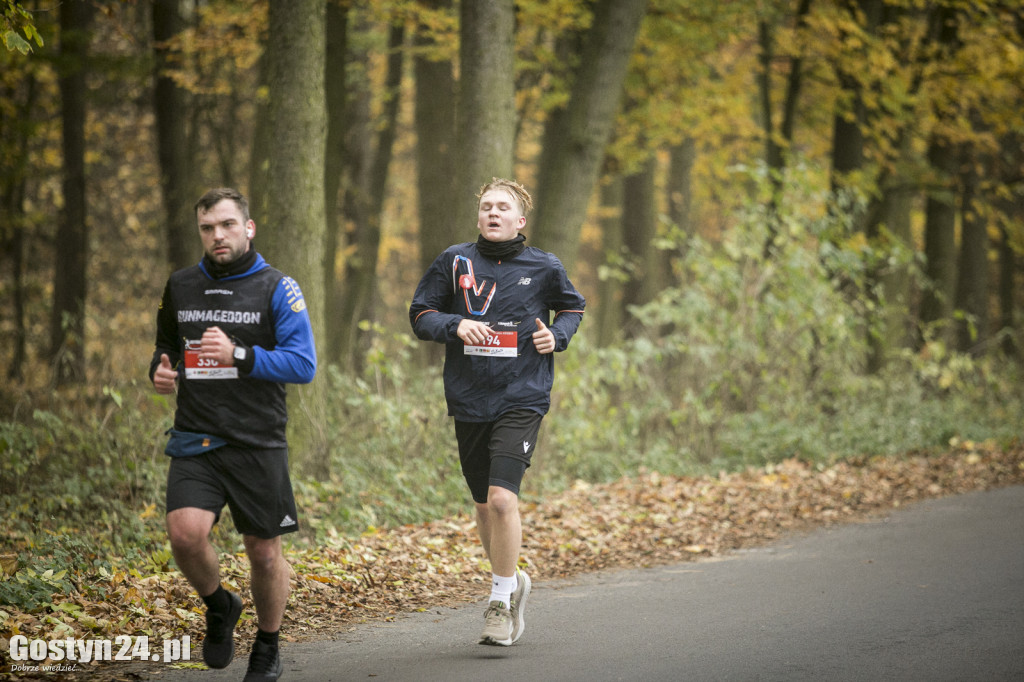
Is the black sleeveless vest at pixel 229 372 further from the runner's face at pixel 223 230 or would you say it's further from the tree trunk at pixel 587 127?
the tree trunk at pixel 587 127

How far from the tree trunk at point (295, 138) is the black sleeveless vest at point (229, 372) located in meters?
4.11

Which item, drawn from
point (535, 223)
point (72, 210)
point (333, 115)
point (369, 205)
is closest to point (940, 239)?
point (535, 223)

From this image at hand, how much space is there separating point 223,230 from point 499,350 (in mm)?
1581

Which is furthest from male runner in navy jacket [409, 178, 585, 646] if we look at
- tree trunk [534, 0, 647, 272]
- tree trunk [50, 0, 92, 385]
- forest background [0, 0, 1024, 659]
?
tree trunk [50, 0, 92, 385]

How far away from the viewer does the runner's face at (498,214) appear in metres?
5.29

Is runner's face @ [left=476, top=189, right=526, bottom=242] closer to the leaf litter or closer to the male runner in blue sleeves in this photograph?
the male runner in blue sleeves

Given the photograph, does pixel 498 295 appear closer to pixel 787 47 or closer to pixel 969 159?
pixel 787 47

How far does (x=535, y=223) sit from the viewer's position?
11.8 m

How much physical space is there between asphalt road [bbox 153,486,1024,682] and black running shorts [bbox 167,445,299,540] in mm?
921

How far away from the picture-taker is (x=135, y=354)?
12.0m

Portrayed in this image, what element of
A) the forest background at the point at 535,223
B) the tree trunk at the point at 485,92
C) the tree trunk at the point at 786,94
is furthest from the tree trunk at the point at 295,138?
the tree trunk at the point at 786,94

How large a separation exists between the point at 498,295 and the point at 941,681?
2.87 m

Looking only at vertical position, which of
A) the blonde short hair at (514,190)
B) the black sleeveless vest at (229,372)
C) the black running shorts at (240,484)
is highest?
the blonde short hair at (514,190)

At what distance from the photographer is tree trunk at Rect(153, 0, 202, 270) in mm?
13773
